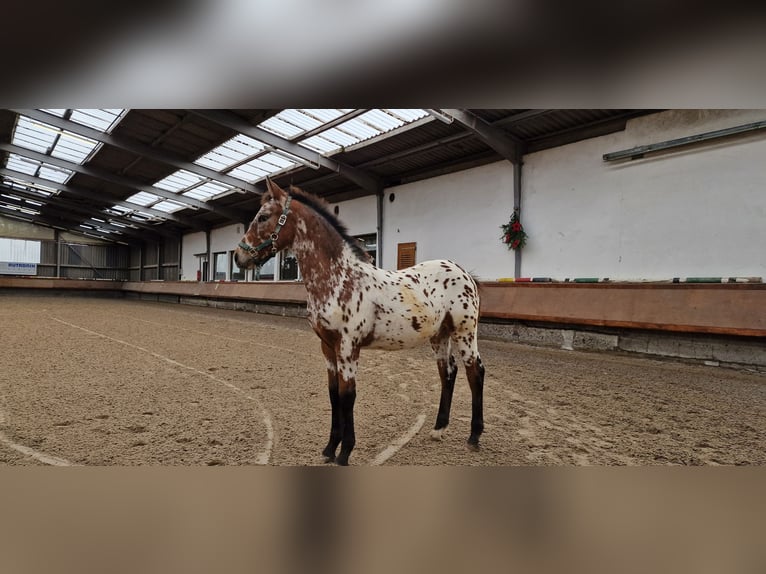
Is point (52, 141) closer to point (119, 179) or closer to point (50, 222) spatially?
point (119, 179)

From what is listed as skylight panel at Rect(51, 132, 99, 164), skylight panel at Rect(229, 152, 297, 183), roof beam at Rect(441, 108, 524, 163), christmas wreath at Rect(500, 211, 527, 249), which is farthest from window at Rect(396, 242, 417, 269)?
skylight panel at Rect(51, 132, 99, 164)

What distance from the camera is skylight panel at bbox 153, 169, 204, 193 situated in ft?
16.4

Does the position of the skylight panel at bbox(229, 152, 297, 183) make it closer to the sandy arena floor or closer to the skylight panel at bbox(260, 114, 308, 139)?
the skylight panel at bbox(260, 114, 308, 139)

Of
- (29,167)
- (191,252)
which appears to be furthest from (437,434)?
(29,167)

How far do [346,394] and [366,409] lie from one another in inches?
39.4

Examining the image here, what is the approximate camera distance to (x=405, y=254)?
23.7 ft

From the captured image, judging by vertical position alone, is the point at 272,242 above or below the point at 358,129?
below

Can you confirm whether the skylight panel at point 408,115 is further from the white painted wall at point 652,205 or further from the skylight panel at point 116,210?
the skylight panel at point 116,210

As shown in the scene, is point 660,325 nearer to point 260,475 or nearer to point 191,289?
point 260,475

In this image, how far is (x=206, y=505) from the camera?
1018mm

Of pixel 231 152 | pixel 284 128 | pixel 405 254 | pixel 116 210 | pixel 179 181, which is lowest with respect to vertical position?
pixel 405 254

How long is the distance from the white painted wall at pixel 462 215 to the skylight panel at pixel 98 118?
4.93 metres
